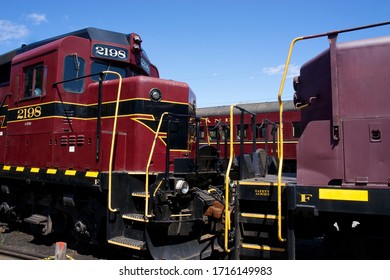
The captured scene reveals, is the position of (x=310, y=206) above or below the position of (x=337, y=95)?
below

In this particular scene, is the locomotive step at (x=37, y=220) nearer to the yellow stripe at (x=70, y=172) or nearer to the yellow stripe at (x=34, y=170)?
the yellow stripe at (x=34, y=170)

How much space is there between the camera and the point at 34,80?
23.0ft

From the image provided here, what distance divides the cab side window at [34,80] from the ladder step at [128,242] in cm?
338

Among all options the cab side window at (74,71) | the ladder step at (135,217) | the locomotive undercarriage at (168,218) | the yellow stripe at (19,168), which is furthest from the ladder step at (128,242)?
the cab side window at (74,71)

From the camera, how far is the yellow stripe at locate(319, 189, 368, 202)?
3406 mm

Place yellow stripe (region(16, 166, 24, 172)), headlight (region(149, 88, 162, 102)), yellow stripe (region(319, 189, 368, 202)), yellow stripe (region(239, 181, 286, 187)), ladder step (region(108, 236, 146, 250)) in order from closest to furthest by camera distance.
Answer: yellow stripe (region(319, 189, 368, 202)), yellow stripe (region(239, 181, 286, 187)), ladder step (region(108, 236, 146, 250)), headlight (region(149, 88, 162, 102)), yellow stripe (region(16, 166, 24, 172))

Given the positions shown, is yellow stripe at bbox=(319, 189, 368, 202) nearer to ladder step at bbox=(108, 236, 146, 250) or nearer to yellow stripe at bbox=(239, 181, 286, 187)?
yellow stripe at bbox=(239, 181, 286, 187)

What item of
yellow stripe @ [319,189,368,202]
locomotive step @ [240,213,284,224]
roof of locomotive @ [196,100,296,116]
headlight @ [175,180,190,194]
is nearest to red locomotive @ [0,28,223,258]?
headlight @ [175,180,190,194]

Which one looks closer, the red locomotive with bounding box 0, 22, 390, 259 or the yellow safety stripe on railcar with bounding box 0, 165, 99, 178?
the red locomotive with bounding box 0, 22, 390, 259

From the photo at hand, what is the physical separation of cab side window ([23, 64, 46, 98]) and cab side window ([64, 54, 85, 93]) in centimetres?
55

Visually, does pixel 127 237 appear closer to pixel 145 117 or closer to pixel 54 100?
pixel 145 117

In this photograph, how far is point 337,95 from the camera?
3.89 meters
